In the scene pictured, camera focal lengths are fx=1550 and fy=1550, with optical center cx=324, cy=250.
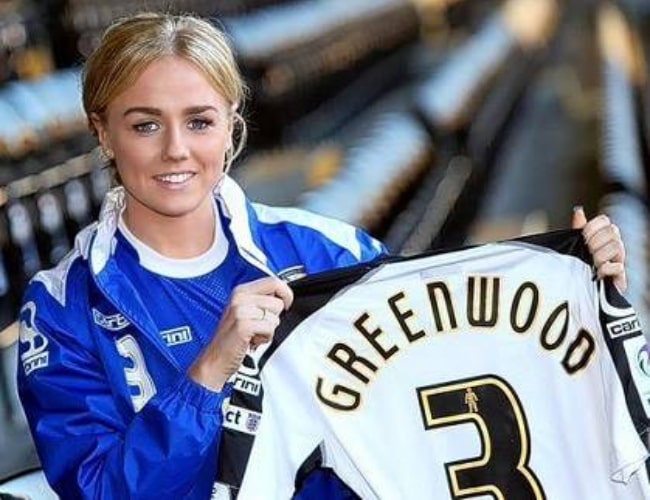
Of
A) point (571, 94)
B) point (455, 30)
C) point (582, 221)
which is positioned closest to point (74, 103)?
point (582, 221)

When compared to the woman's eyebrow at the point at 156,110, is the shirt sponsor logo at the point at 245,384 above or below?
below

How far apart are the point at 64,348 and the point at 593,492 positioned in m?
0.55

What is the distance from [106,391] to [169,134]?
240 mm

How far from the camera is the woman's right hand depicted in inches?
52.9

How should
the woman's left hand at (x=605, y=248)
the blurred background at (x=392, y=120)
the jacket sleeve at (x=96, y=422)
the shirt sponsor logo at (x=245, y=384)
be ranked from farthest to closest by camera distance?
the blurred background at (x=392, y=120) < the woman's left hand at (x=605, y=248) < the shirt sponsor logo at (x=245, y=384) < the jacket sleeve at (x=96, y=422)

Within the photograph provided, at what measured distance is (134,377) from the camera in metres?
1.41

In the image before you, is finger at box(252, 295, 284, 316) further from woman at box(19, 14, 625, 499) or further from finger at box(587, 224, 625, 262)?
finger at box(587, 224, 625, 262)

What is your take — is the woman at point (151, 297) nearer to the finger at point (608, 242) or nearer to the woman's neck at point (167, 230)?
the woman's neck at point (167, 230)

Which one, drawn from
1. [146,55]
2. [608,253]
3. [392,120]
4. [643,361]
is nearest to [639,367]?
[643,361]

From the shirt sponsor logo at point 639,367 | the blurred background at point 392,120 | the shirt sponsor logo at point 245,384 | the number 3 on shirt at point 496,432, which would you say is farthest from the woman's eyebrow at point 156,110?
the blurred background at point 392,120

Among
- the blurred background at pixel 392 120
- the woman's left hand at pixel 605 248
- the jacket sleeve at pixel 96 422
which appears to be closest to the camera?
the jacket sleeve at pixel 96 422

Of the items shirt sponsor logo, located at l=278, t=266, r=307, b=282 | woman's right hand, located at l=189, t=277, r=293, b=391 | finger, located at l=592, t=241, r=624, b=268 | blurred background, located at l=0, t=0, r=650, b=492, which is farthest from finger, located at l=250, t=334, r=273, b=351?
blurred background, located at l=0, t=0, r=650, b=492

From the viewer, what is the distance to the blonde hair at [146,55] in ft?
4.56

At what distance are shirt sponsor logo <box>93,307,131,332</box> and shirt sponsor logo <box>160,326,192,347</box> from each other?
37 mm
